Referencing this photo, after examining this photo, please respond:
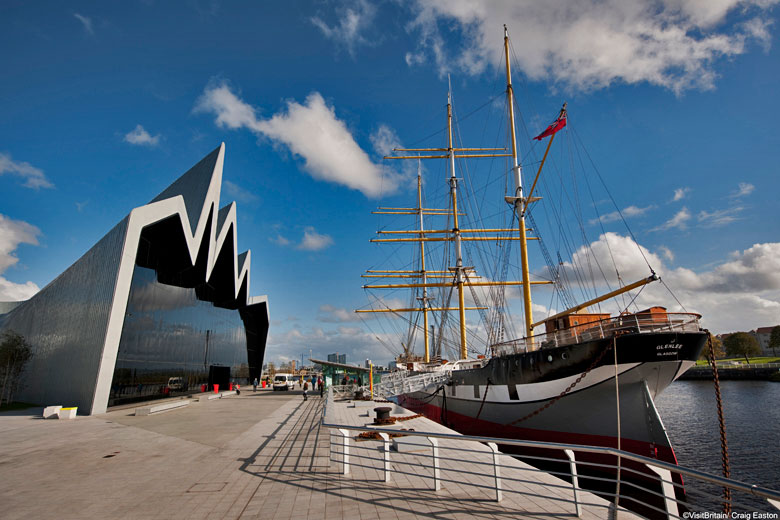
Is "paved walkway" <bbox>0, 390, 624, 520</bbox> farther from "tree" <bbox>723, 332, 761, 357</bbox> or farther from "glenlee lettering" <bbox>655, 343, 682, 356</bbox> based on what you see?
"tree" <bbox>723, 332, 761, 357</bbox>

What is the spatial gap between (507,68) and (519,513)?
2896 centimetres

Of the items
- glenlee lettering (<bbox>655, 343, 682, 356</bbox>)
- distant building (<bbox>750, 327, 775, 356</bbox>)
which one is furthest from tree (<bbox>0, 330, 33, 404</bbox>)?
distant building (<bbox>750, 327, 775, 356</bbox>)

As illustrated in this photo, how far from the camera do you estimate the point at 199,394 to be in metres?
33.8

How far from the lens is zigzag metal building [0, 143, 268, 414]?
67.9 feet

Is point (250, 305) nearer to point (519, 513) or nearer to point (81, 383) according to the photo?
point (81, 383)

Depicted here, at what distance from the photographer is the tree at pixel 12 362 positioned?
26.3 meters

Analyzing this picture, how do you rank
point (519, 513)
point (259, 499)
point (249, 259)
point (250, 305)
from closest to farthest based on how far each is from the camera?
point (519, 513) → point (259, 499) → point (249, 259) → point (250, 305)

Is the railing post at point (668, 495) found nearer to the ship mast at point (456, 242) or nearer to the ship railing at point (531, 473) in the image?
the ship railing at point (531, 473)

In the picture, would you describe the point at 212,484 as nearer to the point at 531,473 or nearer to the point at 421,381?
the point at 531,473

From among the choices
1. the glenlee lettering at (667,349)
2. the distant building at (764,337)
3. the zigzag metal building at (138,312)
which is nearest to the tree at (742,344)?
the distant building at (764,337)

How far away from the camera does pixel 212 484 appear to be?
7.81 m

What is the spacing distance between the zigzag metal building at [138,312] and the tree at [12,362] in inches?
22.9

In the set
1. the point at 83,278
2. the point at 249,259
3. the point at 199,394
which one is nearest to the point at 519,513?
the point at 83,278

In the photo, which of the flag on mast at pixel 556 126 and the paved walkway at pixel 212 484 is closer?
the paved walkway at pixel 212 484
